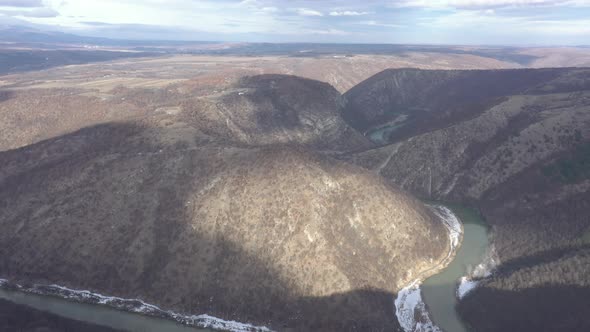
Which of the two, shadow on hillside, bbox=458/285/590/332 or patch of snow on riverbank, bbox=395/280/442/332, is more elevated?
shadow on hillside, bbox=458/285/590/332

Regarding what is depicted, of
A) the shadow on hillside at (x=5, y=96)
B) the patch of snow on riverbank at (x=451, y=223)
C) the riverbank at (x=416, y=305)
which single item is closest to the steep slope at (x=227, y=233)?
the riverbank at (x=416, y=305)

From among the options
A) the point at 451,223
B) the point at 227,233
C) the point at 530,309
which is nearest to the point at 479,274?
the point at 530,309

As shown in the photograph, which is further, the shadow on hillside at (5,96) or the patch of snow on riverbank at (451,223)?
the shadow on hillside at (5,96)

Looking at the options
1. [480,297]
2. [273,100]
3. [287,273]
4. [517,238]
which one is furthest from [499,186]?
[273,100]

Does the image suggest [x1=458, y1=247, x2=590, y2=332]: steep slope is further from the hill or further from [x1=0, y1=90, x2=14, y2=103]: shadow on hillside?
[x1=0, y1=90, x2=14, y2=103]: shadow on hillside

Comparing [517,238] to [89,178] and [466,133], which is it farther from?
[89,178]

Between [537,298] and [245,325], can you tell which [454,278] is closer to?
[537,298]

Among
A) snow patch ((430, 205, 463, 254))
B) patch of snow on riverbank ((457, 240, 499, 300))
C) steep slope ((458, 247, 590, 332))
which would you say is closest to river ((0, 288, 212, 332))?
steep slope ((458, 247, 590, 332))

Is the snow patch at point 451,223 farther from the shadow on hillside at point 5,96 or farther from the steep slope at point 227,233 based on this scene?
the shadow on hillside at point 5,96

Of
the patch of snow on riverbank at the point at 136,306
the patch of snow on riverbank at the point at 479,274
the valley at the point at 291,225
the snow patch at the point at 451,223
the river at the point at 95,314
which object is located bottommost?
the river at the point at 95,314
